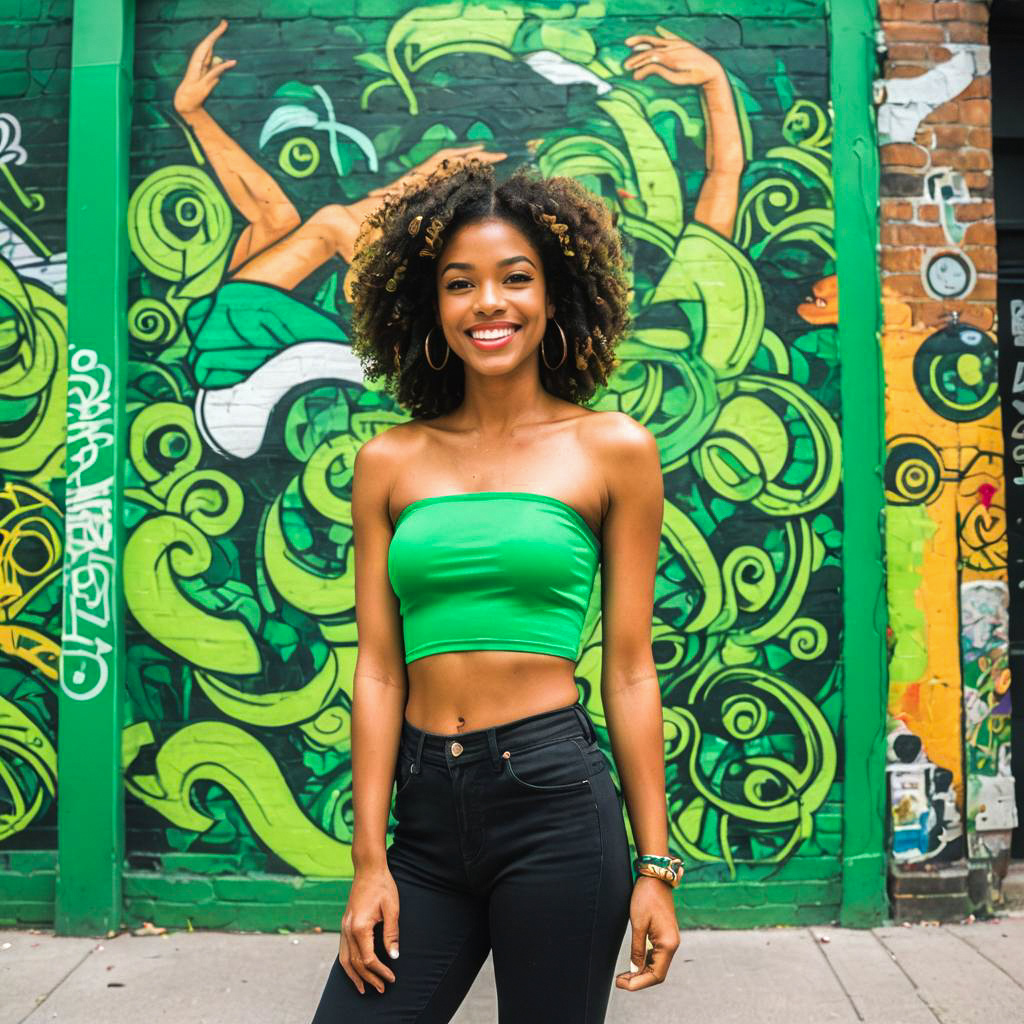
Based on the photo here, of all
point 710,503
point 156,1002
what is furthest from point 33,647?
point 710,503

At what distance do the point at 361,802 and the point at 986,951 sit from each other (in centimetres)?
299

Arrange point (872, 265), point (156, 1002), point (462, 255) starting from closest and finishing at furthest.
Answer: point (462, 255) < point (156, 1002) < point (872, 265)

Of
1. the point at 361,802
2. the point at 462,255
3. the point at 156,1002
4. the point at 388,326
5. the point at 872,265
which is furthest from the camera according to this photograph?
the point at 872,265

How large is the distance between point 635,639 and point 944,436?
9.13 feet

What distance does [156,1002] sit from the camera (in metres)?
3.52

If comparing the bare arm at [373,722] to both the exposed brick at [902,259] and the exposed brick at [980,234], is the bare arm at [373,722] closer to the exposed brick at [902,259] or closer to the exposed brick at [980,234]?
the exposed brick at [902,259]

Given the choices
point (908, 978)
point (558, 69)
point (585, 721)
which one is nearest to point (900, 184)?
point (558, 69)

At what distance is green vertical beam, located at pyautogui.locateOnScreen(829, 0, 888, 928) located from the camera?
4125 millimetres

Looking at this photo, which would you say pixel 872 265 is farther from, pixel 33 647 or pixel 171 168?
pixel 33 647

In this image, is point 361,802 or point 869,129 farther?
point 869,129

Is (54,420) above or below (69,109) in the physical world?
below

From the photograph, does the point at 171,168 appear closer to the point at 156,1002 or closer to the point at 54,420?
the point at 54,420

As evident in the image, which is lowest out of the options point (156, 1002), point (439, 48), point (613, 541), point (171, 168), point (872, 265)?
point (156, 1002)

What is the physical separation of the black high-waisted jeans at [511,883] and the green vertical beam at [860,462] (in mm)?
2591
